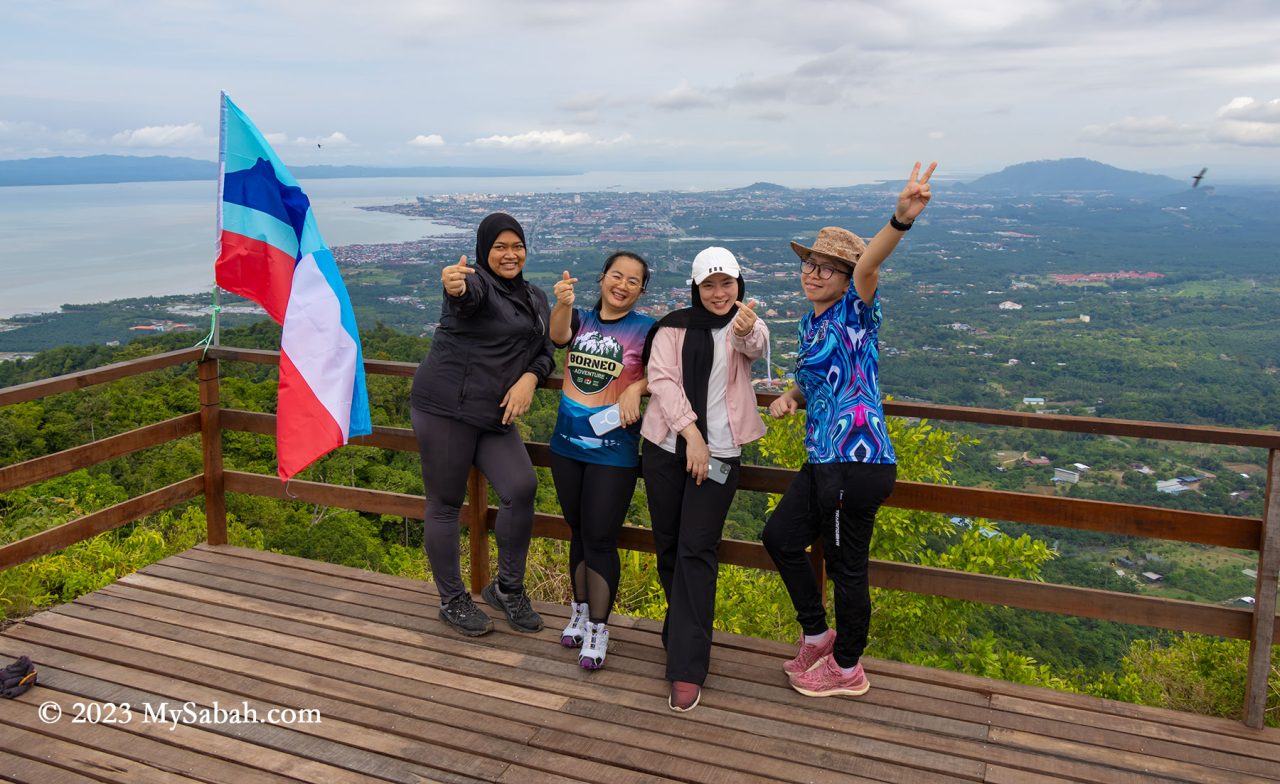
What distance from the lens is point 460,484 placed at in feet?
10.7

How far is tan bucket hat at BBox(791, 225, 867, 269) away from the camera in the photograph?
8.76ft

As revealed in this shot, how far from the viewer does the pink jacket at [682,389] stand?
2.86 metres

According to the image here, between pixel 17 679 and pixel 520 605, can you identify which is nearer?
pixel 17 679

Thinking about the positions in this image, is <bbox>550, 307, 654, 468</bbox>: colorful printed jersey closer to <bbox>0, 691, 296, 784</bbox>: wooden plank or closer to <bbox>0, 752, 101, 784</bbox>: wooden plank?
<bbox>0, 691, 296, 784</bbox>: wooden plank

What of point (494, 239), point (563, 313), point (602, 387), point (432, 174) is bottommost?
point (602, 387)

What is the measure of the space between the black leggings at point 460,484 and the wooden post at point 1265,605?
93.8 inches

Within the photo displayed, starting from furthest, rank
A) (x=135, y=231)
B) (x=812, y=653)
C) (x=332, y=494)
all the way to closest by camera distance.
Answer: (x=135, y=231), (x=332, y=494), (x=812, y=653)

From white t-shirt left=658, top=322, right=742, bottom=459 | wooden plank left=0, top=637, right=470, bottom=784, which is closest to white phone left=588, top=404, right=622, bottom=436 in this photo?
white t-shirt left=658, top=322, right=742, bottom=459

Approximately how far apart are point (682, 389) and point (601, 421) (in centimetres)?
32

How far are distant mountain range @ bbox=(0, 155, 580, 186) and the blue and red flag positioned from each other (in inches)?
2343

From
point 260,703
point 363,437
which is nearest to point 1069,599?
point 260,703

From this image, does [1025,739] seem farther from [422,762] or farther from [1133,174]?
[1133,174]

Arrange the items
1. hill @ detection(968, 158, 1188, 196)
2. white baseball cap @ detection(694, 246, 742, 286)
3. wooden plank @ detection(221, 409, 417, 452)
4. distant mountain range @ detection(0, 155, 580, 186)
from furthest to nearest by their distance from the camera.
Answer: hill @ detection(968, 158, 1188, 196)
distant mountain range @ detection(0, 155, 580, 186)
wooden plank @ detection(221, 409, 417, 452)
white baseball cap @ detection(694, 246, 742, 286)

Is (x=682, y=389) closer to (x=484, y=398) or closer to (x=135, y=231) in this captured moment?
(x=484, y=398)
